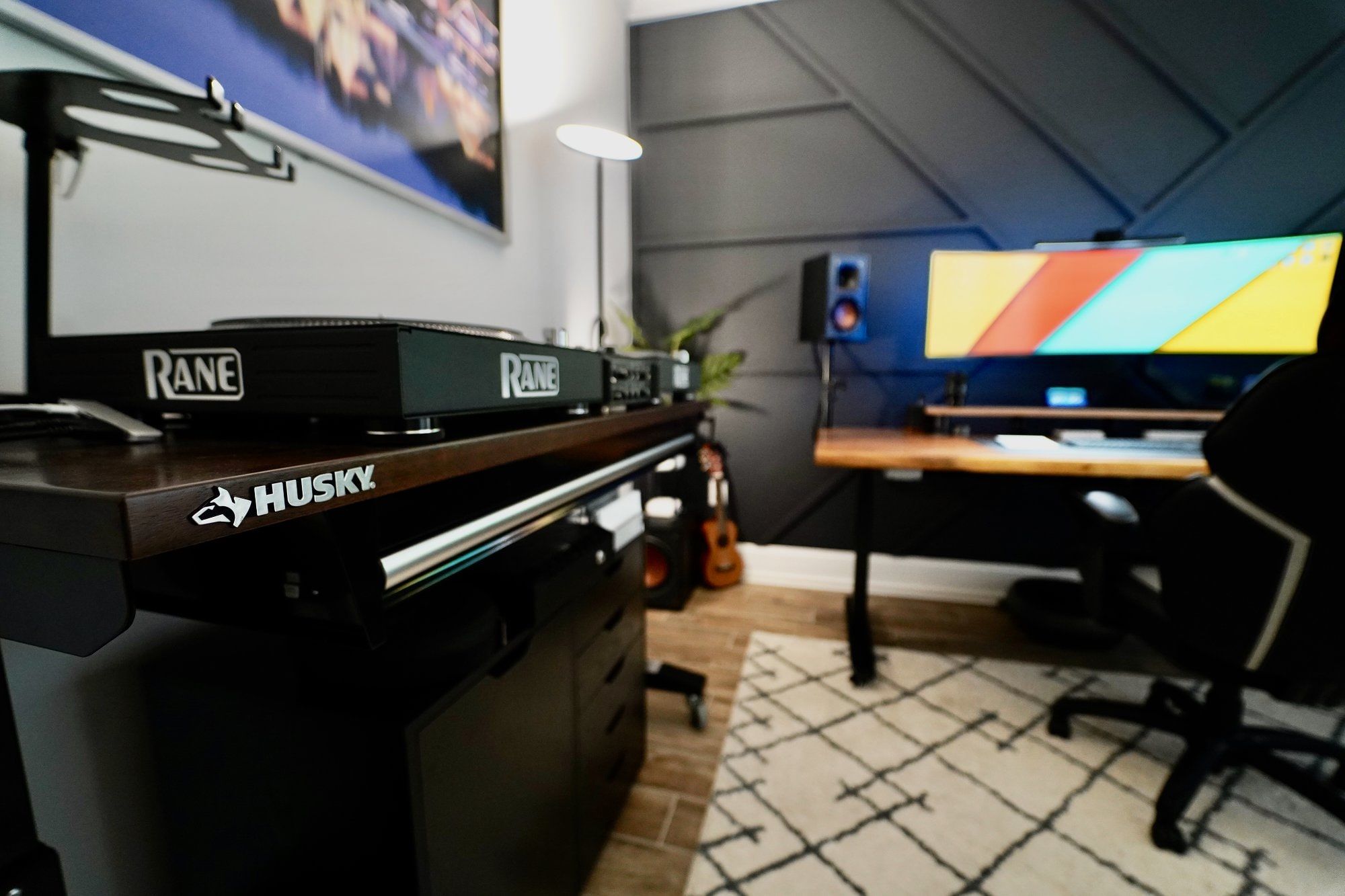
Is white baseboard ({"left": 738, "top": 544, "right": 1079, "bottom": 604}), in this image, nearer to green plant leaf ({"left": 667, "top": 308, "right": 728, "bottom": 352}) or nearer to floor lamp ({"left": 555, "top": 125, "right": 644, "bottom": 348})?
green plant leaf ({"left": 667, "top": 308, "right": 728, "bottom": 352})

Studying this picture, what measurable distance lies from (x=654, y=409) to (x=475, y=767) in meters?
0.56

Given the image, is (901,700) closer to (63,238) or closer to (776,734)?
(776,734)

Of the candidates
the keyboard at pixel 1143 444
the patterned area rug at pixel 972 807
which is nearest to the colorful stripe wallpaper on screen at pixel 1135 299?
the keyboard at pixel 1143 444

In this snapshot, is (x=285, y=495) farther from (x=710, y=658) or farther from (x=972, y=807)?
(x=710, y=658)

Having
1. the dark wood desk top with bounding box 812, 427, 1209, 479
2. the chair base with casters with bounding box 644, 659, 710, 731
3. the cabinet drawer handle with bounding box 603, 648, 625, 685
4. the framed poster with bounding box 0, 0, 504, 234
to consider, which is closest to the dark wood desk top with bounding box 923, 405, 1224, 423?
the dark wood desk top with bounding box 812, 427, 1209, 479

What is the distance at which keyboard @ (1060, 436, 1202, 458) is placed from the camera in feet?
5.01

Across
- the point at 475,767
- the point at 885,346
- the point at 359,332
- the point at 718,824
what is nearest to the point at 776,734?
the point at 718,824

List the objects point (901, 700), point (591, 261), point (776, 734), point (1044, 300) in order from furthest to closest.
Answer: point (591, 261) < point (1044, 300) < point (901, 700) < point (776, 734)

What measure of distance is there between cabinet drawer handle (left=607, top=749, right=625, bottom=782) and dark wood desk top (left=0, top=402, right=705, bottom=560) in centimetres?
86

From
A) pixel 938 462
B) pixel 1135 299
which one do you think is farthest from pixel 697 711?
pixel 1135 299

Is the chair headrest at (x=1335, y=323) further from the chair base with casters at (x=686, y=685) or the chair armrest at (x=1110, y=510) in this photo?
the chair base with casters at (x=686, y=685)

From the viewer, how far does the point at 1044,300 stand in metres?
1.97

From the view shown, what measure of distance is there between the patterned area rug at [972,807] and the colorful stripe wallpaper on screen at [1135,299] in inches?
46.8

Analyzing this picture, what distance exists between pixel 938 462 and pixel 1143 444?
0.74 metres
